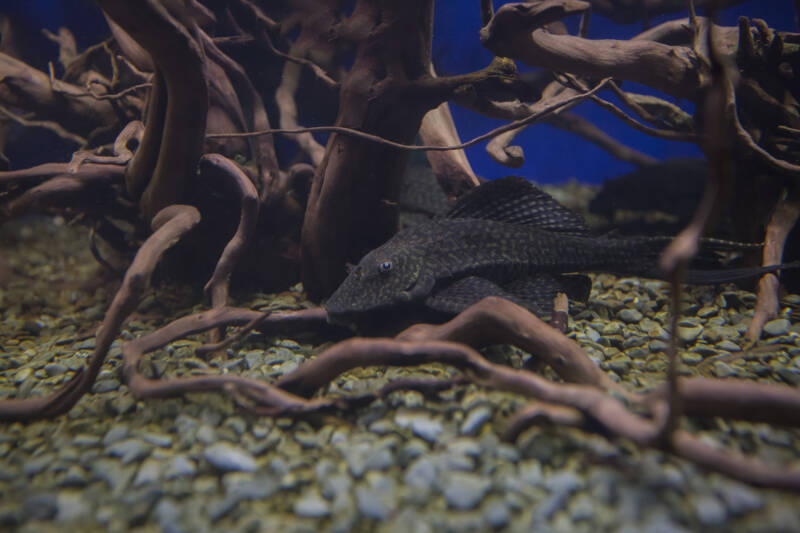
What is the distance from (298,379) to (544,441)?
1.34 m

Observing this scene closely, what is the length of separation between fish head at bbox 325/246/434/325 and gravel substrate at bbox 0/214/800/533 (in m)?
0.53

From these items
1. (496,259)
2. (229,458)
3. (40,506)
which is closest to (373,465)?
(229,458)

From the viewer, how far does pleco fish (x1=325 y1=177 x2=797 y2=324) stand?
3232 mm

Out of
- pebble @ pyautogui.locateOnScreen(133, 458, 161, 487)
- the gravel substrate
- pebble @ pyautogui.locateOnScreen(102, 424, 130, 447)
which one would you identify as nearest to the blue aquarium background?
the gravel substrate

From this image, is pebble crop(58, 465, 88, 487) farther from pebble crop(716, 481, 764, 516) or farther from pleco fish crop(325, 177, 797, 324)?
pebble crop(716, 481, 764, 516)

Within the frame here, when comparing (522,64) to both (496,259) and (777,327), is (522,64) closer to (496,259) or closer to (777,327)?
(496,259)

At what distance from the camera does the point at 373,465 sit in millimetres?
1794

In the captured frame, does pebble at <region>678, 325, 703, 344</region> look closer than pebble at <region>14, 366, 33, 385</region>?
No

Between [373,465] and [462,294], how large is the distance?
5.72 ft

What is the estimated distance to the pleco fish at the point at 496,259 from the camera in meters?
3.23

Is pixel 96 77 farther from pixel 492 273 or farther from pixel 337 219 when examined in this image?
pixel 492 273

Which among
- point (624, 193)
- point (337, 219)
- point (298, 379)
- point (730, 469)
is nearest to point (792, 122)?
point (624, 193)

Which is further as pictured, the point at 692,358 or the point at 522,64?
the point at 522,64

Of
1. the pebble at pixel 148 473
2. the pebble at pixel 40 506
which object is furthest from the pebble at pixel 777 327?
the pebble at pixel 40 506
